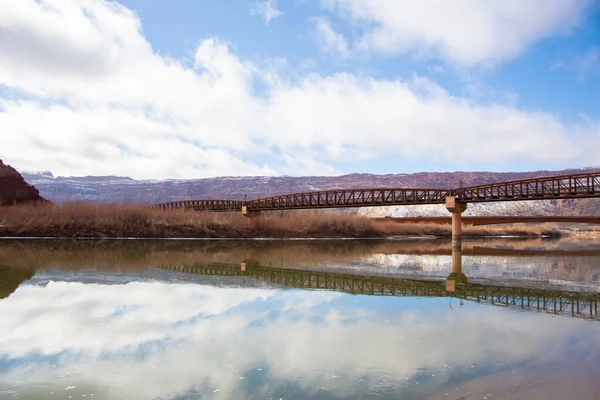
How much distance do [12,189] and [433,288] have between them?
55442 mm

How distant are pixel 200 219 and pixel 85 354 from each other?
51.4 meters

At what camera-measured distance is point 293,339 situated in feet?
29.9

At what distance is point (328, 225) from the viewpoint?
67.5 metres

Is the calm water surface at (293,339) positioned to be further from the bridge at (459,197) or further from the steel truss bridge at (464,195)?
the steel truss bridge at (464,195)

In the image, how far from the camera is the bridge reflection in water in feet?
44.7

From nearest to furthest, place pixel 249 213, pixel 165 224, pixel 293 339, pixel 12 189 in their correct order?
pixel 293 339 → pixel 12 189 → pixel 165 224 → pixel 249 213

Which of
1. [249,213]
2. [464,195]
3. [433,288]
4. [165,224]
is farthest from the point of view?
[249,213]

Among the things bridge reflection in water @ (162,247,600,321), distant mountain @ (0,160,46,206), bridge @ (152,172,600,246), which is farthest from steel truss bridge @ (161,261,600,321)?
distant mountain @ (0,160,46,206)

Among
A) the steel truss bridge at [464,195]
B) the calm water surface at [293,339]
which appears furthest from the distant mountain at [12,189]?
the calm water surface at [293,339]

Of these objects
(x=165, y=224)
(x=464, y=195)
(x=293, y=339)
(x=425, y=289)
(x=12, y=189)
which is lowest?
(x=293, y=339)

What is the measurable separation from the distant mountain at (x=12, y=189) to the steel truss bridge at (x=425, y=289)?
41.7 metres

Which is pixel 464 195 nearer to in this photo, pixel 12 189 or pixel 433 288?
pixel 433 288

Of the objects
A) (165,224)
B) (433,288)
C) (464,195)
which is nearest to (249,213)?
(165,224)

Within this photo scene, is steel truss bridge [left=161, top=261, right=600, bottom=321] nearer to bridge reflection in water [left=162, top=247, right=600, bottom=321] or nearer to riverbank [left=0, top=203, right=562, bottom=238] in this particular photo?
bridge reflection in water [left=162, top=247, right=600, bottom=321]
